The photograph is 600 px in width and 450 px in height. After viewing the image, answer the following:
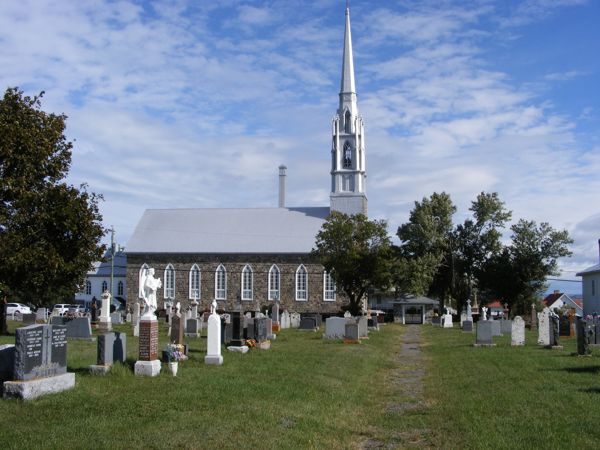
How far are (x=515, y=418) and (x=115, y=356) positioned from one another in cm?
819

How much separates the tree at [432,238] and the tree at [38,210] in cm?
3570

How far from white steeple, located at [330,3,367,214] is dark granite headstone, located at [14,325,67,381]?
50.6 meters

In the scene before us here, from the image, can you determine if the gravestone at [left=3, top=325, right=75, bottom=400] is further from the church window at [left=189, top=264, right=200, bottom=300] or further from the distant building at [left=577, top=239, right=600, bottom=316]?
the church window at [left=189, top=264, right=200, bottom=300]

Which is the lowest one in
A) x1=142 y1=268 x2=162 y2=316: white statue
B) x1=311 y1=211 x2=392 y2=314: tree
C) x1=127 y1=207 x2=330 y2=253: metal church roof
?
x1=142 y1=268 x2=162 y2=316: white statue

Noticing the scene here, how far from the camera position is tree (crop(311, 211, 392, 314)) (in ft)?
138

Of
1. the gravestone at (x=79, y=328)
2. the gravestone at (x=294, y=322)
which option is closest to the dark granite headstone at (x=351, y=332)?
the gravestone at (x=79, y=328)

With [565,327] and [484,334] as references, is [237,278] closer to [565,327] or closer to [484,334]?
[565,327]

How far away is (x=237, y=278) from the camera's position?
60.5 metres

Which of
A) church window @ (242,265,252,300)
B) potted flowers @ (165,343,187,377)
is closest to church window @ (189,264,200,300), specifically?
church window @ (242,265,252,300)

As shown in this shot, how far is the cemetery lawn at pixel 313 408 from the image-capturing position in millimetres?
8734

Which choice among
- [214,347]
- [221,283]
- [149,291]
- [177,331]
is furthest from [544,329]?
[221,283]

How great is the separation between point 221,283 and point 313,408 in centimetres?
5031

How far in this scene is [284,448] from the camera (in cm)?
835

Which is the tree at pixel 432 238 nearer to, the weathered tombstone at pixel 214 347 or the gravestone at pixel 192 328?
the gravestone at pixel 192 328
